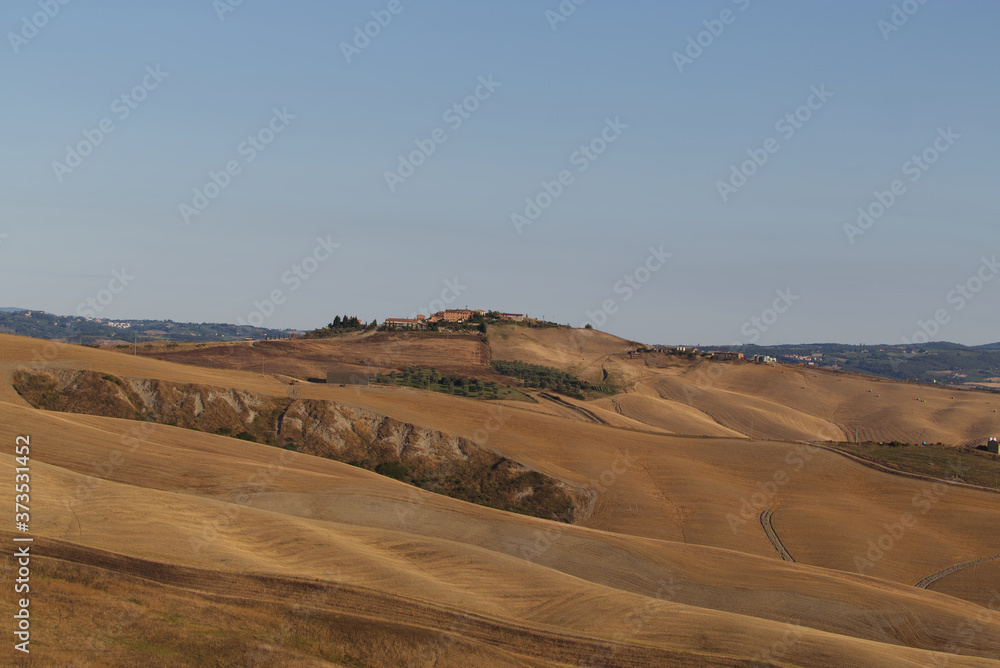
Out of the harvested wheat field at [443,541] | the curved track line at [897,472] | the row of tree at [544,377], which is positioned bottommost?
the harvested wheat field at [443,541]

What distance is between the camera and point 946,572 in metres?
44.7

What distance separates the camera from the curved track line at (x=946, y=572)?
142 feet

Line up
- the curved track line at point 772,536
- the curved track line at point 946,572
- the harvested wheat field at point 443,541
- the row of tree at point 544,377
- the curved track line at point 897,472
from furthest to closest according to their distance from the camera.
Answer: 1. the row of tree at point 544,377
2. the curved track line at point 897,472
3. the curved track line at point 772,536
4. the curved track line at point 946,572
5. the harvested wheat field at point 443,541

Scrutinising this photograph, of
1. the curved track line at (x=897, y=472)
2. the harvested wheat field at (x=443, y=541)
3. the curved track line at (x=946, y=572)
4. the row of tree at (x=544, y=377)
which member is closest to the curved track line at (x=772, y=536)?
the harvested wheat field at (x=443, y=541)

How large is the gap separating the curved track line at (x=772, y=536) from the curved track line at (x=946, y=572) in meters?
6.58

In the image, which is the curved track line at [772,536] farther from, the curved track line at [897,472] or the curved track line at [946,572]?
the curved track line at [897,472]

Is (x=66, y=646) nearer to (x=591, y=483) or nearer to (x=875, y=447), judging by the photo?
(x=591, y=483)

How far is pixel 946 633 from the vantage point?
3300cm

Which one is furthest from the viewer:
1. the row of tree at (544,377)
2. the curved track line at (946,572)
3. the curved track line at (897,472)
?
the row of tree at (544,377)

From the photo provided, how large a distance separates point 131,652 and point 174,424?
42759mm

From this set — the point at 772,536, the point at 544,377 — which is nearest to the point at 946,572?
the point at 772,536

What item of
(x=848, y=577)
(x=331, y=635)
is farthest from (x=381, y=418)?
(x=331, y=635)

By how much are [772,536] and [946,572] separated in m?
9.34

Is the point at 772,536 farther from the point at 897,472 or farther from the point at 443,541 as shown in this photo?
the point at 443,541
